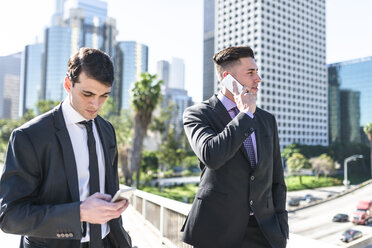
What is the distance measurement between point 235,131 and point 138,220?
240 inches

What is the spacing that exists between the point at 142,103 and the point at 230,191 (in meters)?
19.8

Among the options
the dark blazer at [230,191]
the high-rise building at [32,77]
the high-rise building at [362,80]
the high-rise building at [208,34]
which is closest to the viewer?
the dark blazer at [230,191]

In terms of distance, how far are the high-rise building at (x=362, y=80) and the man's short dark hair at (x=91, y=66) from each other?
103031mm

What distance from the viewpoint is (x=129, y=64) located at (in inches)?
4498

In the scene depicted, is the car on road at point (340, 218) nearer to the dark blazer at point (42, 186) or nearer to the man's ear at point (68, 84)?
the dark blazer at point (42, 186)

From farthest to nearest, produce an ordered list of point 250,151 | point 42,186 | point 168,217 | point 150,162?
1. point 150,162
2. point 168,217
3. point 250,151
4. point 42,186

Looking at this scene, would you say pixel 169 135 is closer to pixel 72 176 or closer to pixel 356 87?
pixel 72 176

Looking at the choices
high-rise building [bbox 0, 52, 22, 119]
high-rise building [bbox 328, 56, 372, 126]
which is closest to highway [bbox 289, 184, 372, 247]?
high-rise building [bbox 328, 56, 372, 126]

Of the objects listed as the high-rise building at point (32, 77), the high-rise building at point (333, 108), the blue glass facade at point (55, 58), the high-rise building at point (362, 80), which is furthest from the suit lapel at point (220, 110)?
the high-rise building at point (32, 77)

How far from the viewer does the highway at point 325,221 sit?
29.8 metres

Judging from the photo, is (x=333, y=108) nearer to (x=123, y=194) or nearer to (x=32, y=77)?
(x=32, y=77)

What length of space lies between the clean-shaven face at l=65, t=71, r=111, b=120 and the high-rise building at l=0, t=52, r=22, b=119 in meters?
137

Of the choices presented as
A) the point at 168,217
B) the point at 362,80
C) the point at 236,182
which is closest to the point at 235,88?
the point at 236,182

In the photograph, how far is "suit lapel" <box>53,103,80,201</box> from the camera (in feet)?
4.56
